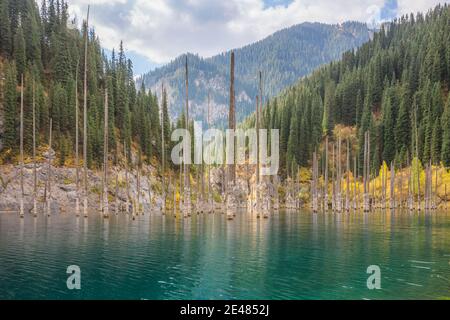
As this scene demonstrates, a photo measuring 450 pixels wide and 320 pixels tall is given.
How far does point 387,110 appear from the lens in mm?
138875

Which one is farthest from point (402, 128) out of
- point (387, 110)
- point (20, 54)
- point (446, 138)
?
point (20, 54)

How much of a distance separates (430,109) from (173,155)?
7748cm

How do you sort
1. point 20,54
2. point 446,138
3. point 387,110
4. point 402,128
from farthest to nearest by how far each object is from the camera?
1. point 387,110
2. point 402,128
3. point 446,138
4. point 20,54

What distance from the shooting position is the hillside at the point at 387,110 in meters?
122

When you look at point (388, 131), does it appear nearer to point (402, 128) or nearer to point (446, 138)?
point (402, 128)

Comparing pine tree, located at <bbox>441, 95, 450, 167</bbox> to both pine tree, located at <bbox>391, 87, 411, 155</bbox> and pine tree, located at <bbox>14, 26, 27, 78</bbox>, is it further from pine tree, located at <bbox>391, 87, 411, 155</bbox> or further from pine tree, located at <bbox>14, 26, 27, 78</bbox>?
pine tree, located at <bbox>14, 26, 27, 78</bbox>

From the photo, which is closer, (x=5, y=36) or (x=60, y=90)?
(x=60, y=90)

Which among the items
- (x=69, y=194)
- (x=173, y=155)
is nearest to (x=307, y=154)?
(x=173, y=155)

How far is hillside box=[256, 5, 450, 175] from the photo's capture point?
122 m

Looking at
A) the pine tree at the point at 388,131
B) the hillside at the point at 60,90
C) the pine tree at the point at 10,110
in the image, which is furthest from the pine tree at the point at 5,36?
the pine tree at the point at 388,131

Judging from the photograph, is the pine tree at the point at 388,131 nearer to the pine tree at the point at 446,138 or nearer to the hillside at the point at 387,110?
the hillside at the point at 387,110

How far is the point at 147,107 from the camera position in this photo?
442 ft
